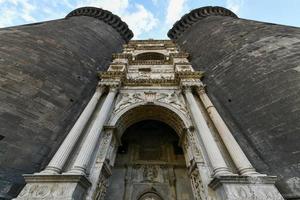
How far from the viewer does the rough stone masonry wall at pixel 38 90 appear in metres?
6.27

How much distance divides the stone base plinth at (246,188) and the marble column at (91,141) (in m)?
3.83

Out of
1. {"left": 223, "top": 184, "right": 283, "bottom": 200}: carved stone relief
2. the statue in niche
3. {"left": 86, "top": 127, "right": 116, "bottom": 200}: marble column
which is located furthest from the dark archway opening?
{"left": 223, "top": 184, "right": 283, "bottom": 200}: carved stone relief

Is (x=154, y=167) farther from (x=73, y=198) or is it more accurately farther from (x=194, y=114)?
(x=73, y=198)

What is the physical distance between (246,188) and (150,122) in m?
6.95

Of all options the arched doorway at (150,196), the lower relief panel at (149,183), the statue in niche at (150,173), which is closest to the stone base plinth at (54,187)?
the lower relief panel at (149,183)

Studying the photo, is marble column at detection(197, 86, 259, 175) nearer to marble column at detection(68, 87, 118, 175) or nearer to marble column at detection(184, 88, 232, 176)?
marble column at detection(184, 88, 232, 176)

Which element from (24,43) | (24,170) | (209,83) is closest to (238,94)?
(209,83)

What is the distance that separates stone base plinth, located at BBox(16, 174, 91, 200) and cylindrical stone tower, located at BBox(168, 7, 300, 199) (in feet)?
18.6

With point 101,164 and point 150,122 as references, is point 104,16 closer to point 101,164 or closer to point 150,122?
point 150,122

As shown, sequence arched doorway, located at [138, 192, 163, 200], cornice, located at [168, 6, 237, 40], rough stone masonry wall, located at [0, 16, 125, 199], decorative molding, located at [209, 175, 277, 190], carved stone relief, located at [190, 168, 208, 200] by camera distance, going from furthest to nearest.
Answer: cornice, located at [168, 6, 237, 40]
arched doorway, located at [138, 192, 163, 200]
rough stone masonry wall, located at [0, 16, 125, 199]
carved stone relief, located at [190, 168, 208, 200]
decorative molding, located at [209, 175, 277, 190]

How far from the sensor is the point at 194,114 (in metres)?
7.89

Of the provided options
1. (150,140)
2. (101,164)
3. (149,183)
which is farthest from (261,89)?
(101,164)

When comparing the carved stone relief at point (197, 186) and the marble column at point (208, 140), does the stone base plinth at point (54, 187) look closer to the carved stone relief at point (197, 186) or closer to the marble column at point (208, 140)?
the carved stone relief at point (197, 186)

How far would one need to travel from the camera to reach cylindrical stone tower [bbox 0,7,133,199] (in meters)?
6.29
